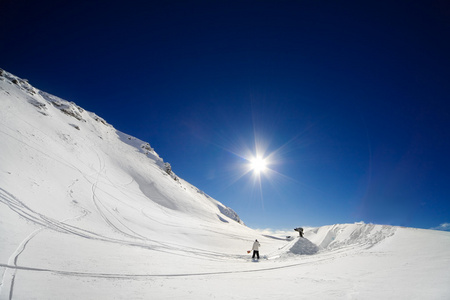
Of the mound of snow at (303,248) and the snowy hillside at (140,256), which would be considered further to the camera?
the mound of snow at (303,248)

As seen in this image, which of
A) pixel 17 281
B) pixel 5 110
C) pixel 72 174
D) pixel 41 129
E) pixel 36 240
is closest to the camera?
pixel 17 281

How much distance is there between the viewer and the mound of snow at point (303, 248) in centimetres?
1692

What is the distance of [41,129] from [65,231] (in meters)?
33.1

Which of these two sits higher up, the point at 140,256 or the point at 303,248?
the point at 303,248

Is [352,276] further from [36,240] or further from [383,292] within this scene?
[36,240]

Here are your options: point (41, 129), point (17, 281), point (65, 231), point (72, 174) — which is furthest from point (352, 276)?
point (41, 129)

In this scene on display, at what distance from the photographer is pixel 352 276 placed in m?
7.65

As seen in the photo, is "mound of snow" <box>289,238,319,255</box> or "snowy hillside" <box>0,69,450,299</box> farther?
"mound of snow" <box>289,238,319,255</box>

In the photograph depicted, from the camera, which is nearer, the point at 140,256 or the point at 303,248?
the point at 140,256

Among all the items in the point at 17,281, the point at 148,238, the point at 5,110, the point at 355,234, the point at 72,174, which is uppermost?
the point at 5,110

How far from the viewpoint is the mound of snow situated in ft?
55.5

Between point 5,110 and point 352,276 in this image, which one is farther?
point 5,110

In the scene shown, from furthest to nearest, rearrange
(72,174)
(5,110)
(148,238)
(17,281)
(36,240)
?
(5,110)
(72,174)
(148,238)
(36,240)
(17,281)

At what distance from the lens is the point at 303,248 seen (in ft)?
56.6
